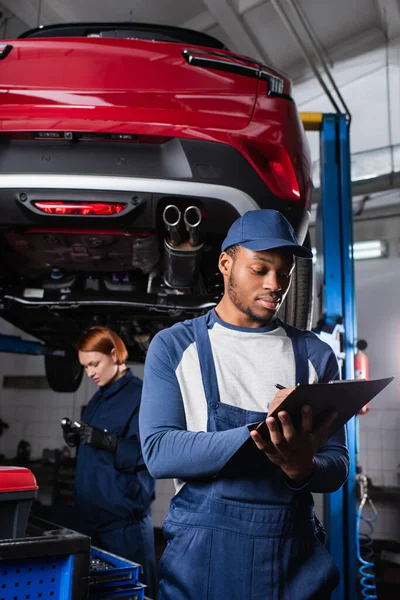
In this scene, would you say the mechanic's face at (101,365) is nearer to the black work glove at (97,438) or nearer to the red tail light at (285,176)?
the black work glove at (97,438)

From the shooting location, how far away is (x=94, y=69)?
1.87 metres

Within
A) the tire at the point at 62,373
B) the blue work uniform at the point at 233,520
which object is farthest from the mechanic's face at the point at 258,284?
the tire at the point at 62,373

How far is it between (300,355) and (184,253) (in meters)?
0.90

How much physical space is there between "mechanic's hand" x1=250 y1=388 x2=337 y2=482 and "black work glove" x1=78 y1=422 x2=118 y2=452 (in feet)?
4.49

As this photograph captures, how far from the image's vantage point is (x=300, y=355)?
1.33 meters

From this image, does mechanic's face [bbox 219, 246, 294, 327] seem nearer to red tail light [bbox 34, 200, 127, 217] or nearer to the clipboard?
the clipboard

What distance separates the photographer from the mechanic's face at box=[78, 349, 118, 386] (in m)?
2.59

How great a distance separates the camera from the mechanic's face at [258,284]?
1335 millimetres

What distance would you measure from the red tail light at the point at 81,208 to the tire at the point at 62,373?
2332 millimetres

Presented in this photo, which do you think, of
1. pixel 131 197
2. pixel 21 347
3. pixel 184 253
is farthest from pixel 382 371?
pixel 131 197

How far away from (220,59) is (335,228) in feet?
3.87

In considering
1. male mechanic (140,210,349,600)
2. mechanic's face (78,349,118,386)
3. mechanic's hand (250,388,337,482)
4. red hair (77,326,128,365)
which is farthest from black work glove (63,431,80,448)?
mechanic's hand (250,388,337,482)

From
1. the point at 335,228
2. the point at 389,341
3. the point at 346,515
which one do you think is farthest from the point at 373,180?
the point at 346,515

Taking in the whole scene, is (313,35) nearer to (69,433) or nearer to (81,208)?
(81,208)
